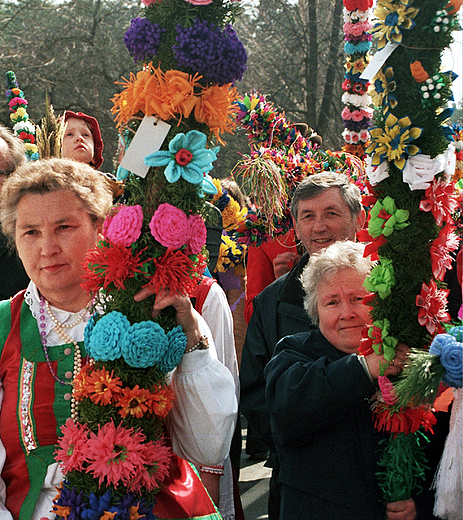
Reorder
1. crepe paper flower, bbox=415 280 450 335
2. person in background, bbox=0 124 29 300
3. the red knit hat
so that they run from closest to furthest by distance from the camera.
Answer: crepe paper flower, bbox=415 280 450 335, person in background, bbox=0 124 29 300, the red knit hat

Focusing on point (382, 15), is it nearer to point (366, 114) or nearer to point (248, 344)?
point (248, 344)

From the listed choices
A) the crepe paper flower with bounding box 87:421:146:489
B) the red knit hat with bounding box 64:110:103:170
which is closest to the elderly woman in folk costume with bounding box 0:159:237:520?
the crepe paper flower with bounding box 87:421:146:489

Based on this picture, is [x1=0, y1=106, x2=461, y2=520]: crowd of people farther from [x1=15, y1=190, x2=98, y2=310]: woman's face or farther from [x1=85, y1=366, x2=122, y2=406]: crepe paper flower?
[x1=85, y1=366, x2=122, y2=406]: crepe paper flower

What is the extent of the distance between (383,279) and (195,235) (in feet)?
2.02

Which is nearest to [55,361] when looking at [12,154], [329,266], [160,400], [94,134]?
[160,400]

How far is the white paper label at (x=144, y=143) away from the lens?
199 cm

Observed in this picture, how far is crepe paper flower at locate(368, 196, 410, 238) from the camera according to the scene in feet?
6.61

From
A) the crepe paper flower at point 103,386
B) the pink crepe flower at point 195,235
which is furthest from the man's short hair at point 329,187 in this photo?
the crepe paper flower at point 103,386

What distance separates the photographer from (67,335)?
2.39 metres

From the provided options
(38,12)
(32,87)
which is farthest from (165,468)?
(38,12)

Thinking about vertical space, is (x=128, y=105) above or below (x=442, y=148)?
above

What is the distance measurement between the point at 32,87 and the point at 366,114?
10.1m

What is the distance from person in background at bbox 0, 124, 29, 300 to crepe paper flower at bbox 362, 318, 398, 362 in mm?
2280

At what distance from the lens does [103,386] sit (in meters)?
1.99
